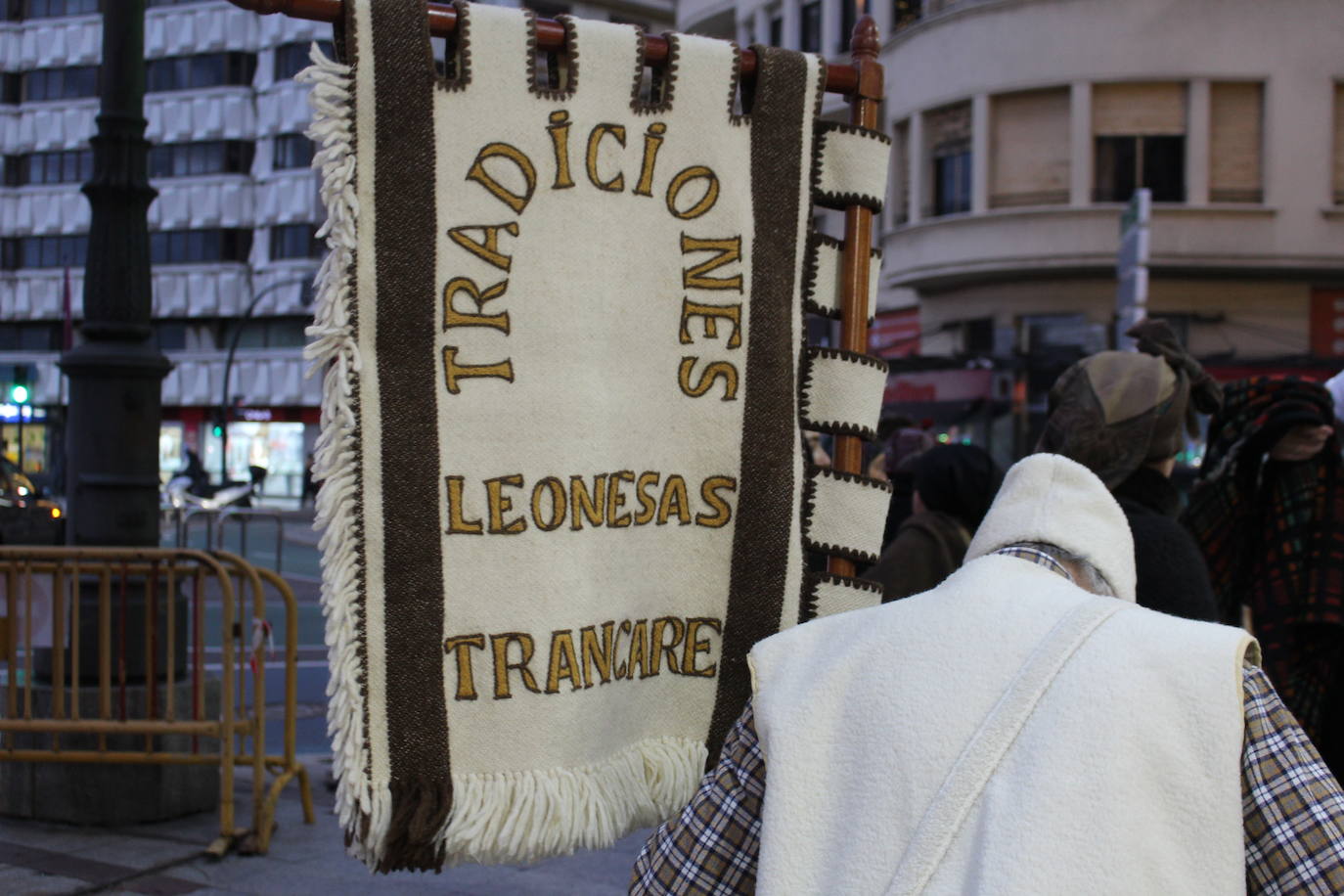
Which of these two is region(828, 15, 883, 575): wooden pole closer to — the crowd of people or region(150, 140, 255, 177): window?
the crowd of people

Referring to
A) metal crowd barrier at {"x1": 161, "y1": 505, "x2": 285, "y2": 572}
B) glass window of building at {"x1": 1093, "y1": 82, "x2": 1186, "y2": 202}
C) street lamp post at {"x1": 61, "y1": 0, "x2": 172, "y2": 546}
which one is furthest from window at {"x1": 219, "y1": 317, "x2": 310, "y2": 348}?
street lamp post at {"x1": 61, "y1": 0, "x2": 172, "y2": 546}

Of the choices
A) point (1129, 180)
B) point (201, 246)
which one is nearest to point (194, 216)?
point (201, 246)

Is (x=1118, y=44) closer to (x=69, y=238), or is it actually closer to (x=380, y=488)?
(x=380, y=488)

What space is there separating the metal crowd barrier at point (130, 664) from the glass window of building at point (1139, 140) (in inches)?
798

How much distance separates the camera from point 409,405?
1985 millimetres

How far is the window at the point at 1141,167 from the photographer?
74.7 ft

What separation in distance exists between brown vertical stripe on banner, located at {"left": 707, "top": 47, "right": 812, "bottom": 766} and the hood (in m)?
0.64

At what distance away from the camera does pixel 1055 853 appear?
132 cm

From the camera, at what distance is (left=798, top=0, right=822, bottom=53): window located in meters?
28.6

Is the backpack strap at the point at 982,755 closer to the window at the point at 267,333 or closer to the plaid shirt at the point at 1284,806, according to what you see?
the plaid shirt at the point at 1284,806

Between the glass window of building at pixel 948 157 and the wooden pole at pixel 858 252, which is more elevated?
the glass window of building at pixel 948 157

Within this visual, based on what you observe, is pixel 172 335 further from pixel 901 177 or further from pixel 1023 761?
pixel 1023 761

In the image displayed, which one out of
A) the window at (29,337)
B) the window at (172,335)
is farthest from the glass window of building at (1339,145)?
the window at (29,337)

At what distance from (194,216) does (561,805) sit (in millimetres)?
51167
